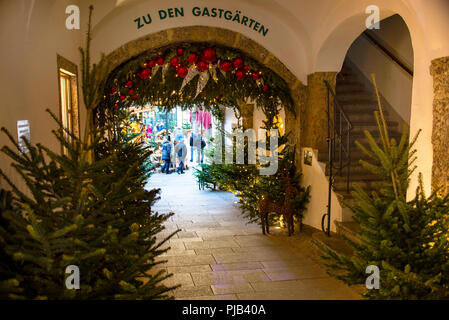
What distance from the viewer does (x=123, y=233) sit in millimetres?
2578

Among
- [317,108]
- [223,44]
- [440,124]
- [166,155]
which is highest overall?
[223,44]

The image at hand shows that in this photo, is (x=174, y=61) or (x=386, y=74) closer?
(x=174, y=61)

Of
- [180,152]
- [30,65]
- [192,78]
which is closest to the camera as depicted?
[30,65]

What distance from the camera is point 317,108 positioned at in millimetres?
6039

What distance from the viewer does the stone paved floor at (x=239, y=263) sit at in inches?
148

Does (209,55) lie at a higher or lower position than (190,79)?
higher

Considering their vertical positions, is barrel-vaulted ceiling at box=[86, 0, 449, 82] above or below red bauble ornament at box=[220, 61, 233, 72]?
above

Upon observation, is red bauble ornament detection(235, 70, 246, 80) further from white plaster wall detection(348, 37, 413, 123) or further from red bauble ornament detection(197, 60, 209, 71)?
white plaster wall detection(348, 37, 413, 123)

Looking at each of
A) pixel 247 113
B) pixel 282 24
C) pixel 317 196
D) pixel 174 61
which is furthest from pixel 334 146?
pixel 247 113

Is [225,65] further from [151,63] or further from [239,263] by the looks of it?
[239,263]

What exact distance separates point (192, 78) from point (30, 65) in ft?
10.1

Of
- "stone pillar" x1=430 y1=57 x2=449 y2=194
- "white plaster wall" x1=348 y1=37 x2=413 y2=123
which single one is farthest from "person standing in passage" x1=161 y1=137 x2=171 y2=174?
"stone pillar" x1=430 y1=57 x2=449 y2=194

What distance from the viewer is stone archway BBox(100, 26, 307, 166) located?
559cm
